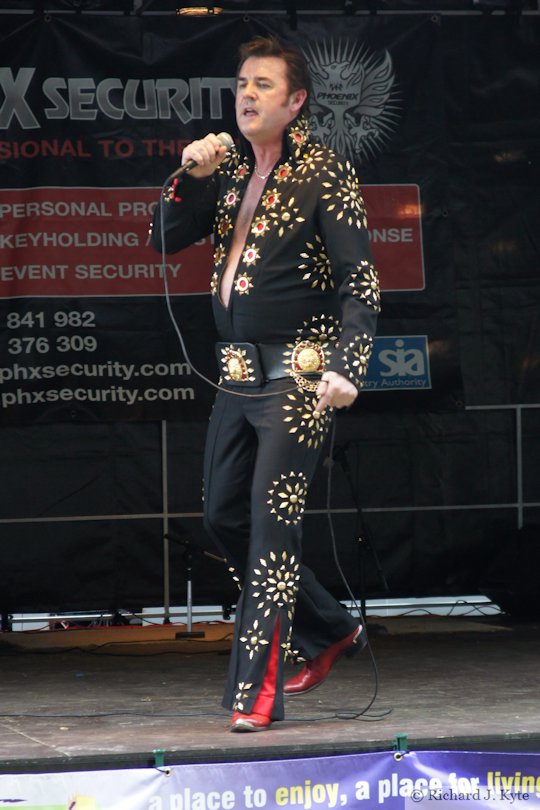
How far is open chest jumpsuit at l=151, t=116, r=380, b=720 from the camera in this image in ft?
13.1

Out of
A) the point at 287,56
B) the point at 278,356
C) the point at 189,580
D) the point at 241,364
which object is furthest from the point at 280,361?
the point at 189,580

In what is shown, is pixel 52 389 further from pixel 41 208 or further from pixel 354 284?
pixel 354 284

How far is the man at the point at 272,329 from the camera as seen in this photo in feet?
13.1

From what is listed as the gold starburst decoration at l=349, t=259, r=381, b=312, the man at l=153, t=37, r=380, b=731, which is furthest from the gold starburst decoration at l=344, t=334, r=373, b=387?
the gold starburst decoration at l=349, t=259, r=381, b=312

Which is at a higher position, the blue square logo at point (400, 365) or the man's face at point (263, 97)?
the man's face at point (263, 97)

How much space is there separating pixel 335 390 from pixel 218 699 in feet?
4.48

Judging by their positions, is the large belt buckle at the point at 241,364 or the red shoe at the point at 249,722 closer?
the red shoe at the point at 249,722

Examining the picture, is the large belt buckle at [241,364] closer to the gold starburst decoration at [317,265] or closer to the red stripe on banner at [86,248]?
the gold starburst decoration at [317,265]

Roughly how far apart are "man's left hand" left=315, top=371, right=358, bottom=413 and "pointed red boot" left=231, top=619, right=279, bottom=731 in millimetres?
663

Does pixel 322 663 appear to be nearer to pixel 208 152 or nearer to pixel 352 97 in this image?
pixel 208 152

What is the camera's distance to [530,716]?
4.18 metres

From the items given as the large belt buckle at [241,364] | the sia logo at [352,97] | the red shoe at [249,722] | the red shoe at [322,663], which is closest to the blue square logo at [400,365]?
the sia logo at [352,97]

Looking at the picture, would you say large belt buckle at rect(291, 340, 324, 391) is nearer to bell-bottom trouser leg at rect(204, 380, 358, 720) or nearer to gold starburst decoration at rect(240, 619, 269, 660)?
bell-bottom trouser leg at rect(204, 380, 358, 720)

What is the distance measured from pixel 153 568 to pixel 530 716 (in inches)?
127
